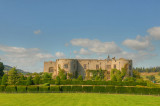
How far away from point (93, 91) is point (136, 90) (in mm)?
10184

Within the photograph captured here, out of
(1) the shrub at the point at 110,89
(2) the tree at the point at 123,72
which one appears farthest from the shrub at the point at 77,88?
(2) the tree at the point at 123,72

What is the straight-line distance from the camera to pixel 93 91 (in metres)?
43.2

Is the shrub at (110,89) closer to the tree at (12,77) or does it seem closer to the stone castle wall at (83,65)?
the stone castle wall at (83,65)

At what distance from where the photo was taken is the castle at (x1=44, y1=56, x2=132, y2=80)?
67688 millimetres

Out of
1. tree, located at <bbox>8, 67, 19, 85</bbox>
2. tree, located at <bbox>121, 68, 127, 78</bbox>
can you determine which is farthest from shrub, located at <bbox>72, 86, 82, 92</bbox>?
tree, located at <bbox>121, 68, 127, 78</bbox>

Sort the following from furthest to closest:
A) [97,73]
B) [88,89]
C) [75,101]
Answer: [97,73]
[88,89]
[75,101]

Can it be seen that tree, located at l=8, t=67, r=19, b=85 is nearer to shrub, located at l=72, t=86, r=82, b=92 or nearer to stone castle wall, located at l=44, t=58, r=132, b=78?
stone castle wall, located at l=44, t=58, r=132, b=78

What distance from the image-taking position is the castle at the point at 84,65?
222 feet

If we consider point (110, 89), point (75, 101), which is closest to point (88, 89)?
point (110, 89)

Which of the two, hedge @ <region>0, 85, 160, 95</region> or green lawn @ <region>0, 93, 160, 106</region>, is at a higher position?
hedge @ <region>0, 85, 160, 95</region>

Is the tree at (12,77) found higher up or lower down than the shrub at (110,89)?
higher up

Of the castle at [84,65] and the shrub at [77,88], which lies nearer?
the shrub at [77,88]

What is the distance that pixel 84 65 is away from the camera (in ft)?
240

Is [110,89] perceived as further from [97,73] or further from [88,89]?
[97,73]
